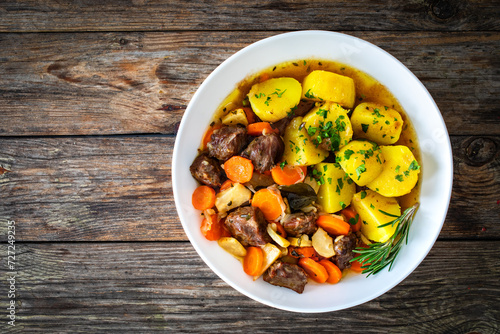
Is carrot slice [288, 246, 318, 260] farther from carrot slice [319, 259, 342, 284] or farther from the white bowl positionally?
the white bowl

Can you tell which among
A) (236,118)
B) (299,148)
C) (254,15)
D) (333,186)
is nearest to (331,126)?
(299,148)

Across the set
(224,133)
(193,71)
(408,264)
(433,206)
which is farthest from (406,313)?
(193,71)

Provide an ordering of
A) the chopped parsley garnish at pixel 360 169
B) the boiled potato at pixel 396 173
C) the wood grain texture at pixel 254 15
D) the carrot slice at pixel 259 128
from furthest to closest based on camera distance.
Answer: the wood grain texture at pixel 254 15 → the carrot slice at pixel 259 128 → the boiled potato at pixel 396 173 → the chopped parsley garnish at pixel 360 169

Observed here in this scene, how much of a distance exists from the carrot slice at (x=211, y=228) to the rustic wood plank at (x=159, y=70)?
0.75 m

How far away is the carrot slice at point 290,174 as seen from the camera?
2168mm

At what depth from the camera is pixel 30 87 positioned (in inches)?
102

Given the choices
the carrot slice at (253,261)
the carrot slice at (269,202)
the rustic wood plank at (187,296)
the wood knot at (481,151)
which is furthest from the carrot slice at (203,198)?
the wood knot at (481,151)

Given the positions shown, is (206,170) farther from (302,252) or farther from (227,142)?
(302,252)

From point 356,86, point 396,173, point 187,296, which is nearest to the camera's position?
point 396,173

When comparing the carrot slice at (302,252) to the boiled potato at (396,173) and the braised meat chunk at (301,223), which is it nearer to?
the braised meat chunk at (301,223)

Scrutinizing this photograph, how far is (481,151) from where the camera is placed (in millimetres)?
2559

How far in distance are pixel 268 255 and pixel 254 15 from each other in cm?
166

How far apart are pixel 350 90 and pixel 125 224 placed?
1.82 meters

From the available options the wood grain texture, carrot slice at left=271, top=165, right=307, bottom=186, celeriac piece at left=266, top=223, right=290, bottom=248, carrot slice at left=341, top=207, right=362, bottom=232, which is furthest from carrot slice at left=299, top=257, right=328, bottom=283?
the wood grain texture
